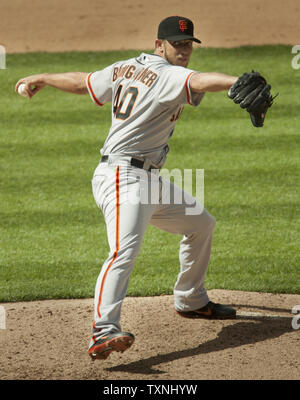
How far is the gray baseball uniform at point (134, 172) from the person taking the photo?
13.4 feet

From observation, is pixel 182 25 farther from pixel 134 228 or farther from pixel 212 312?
pixel 212 312

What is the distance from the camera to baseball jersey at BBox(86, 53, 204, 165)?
4.20 meters

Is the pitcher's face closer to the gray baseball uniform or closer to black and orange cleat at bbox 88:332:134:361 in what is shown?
the gray baseball uniform

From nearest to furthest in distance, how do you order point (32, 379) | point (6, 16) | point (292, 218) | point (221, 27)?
1. point (32, 379)
2. point (292, 218)
3. point (221, 27)
4. point (6, 16)

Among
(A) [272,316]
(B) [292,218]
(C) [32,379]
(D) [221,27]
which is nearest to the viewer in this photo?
(C) [32,379]

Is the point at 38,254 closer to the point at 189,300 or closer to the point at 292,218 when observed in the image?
the point at 189,300

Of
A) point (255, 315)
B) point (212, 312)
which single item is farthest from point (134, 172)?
point (255, 315)

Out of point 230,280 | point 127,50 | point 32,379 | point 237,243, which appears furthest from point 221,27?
point 32,379

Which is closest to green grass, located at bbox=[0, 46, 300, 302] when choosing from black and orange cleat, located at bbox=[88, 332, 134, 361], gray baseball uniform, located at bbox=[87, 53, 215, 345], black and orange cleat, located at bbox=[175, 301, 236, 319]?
black and orange cleat, located at bbox=[175, 301, 236, 319]

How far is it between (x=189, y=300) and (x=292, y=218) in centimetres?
287

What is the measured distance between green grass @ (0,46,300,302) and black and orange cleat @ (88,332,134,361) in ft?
5.08

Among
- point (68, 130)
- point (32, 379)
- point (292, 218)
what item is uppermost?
point (68, 130)

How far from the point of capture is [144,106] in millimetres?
4289

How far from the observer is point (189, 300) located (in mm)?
4871
